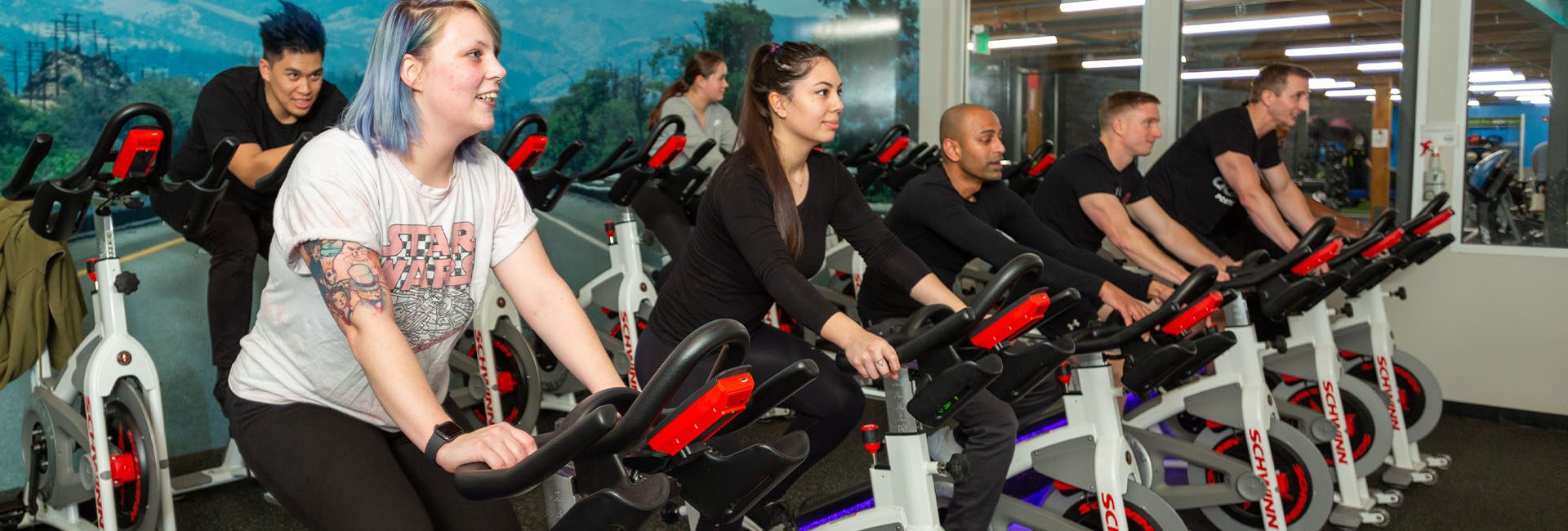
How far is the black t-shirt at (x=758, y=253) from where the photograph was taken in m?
2.17

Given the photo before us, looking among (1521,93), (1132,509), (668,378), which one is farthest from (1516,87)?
(668,378)

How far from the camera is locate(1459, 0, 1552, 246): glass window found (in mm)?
4875

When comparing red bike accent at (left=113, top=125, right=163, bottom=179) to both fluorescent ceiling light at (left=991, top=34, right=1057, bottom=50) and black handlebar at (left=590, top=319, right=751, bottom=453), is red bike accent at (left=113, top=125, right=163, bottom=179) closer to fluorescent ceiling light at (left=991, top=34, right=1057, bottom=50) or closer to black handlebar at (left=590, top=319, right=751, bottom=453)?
black handlebar at (left=590, top=319, right=751, bottom=453)

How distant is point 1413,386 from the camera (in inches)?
167

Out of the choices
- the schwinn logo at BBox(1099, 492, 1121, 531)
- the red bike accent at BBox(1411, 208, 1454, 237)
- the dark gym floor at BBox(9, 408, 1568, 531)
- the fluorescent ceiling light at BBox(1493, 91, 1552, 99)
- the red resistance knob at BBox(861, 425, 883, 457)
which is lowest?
the dark gym floor at BBox(9, 408, 1568, 531)

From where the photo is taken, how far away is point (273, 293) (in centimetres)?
168

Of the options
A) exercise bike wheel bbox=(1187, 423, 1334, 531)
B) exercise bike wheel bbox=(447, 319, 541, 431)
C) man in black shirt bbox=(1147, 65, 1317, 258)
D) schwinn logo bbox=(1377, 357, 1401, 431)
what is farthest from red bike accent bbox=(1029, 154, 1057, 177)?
exercise bike wheel bbox=(447, 319, 541, 431)

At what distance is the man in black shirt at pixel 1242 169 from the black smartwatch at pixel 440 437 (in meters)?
3.39

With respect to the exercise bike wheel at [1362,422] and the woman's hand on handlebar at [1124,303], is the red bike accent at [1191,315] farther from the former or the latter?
the exercise bike wheel at [1362,422]

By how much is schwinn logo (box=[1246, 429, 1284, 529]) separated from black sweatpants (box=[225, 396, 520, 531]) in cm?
201

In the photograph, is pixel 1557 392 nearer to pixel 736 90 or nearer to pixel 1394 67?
pixel 1394 67

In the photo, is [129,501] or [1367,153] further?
[1367,153]

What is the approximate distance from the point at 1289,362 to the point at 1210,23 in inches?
99.5

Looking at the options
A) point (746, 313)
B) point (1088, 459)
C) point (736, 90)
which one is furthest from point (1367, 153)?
point (746, 313)
